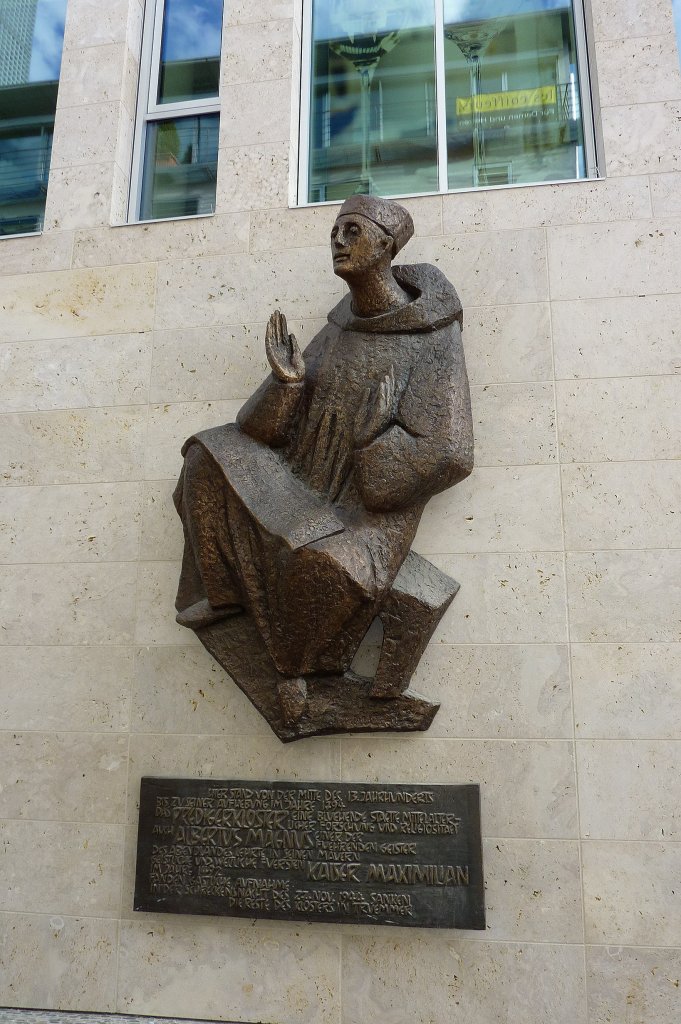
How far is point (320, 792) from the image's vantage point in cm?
371

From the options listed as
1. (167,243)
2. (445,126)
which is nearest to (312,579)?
(167,243)

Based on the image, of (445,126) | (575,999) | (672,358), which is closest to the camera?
(575,999)

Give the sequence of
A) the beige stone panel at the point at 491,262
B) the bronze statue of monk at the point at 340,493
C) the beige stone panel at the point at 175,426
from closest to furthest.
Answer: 1. the bronze statue of monk at the point at 340,493
2. the beige stone panel at the point at 491,262
3. the beige stone panel at the point at 175,426

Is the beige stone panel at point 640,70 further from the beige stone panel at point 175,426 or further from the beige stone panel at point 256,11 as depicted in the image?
the beige stone panel at point 175,426

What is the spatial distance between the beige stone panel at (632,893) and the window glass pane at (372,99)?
11.3ft

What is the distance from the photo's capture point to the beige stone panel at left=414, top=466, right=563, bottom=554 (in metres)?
3.89

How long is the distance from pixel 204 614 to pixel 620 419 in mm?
2090

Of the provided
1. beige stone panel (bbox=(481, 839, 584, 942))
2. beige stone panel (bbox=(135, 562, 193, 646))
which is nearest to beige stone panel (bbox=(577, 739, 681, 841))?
beige stone panel (bbox=(481, 839, 584, 942))

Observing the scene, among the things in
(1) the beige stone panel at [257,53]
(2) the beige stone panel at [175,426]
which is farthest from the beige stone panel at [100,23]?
(2) the beige stone panel at [175,426]

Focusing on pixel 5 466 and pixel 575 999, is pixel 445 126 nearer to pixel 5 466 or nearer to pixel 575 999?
pixel 5 466

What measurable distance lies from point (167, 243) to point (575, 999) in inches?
159

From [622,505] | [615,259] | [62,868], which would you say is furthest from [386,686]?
[615,259]

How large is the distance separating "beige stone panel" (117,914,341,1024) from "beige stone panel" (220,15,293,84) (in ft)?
14.0

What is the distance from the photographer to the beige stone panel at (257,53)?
4738 mm
